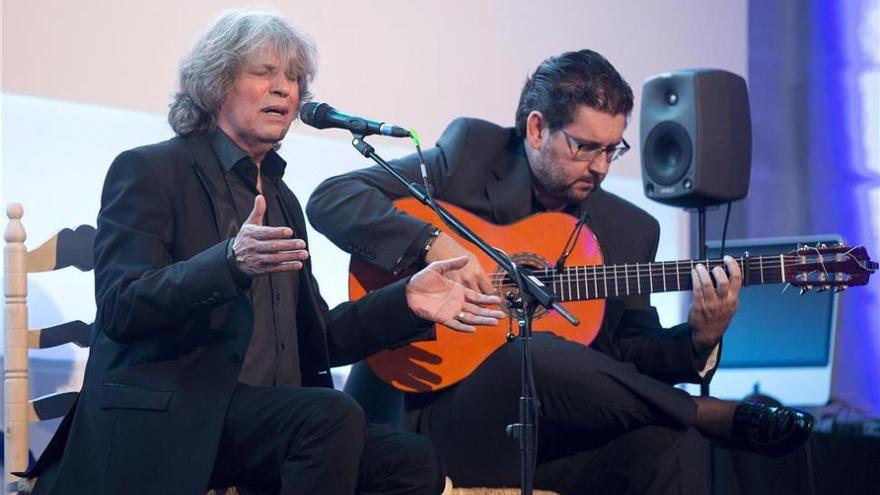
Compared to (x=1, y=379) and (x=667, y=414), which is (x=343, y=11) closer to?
(x=1, y=379)

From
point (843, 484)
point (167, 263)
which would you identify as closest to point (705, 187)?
point (843, 484)

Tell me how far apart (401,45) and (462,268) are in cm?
125

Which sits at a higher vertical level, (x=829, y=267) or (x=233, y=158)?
(x=233, y=158)

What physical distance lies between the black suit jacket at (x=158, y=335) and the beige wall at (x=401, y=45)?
0.79 meters

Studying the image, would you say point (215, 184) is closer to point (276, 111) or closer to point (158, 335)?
point (276, 111)

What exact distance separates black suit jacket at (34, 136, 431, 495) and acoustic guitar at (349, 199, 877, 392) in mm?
589

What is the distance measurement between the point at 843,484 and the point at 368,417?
1.49m

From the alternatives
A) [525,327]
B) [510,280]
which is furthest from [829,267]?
[525,327]

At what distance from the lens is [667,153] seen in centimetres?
375

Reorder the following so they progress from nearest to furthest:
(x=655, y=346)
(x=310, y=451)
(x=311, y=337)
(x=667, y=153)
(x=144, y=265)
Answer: (x=310, y=451), (x=144, y=265), (x=311, y=337), (x=655, y=346), (x=667, y=153)

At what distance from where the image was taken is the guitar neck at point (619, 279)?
2932mm

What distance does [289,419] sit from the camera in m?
2.22

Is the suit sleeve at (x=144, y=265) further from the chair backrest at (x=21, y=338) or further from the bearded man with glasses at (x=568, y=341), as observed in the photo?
the bearded man with glasses at (x=568, y=341)

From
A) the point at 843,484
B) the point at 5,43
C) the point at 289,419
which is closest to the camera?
the point at 289,419
